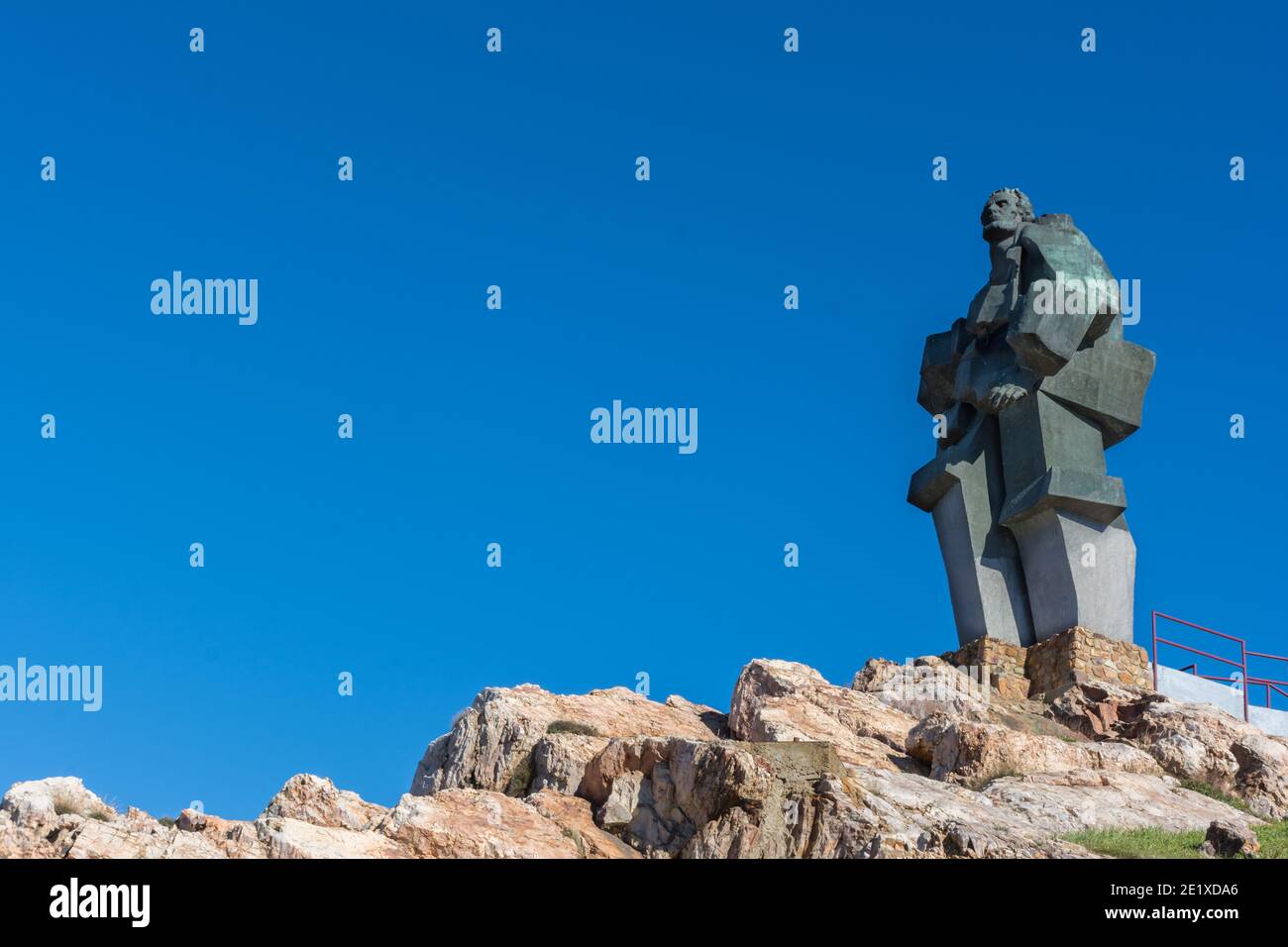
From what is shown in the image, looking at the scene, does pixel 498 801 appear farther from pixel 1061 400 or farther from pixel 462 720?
pixel 1061 400

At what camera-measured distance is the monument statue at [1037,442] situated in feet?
76.3

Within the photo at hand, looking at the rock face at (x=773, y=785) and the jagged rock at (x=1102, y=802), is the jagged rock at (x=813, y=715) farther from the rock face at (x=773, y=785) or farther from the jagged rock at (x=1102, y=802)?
the jagged rock at (x=1102, y=802)

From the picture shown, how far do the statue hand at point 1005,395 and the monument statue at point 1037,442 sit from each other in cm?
2

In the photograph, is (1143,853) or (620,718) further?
(620,718)

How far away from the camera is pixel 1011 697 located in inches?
874

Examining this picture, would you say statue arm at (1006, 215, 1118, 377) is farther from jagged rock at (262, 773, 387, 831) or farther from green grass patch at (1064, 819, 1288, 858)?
jagged rock at (262, 773, 387, 831)

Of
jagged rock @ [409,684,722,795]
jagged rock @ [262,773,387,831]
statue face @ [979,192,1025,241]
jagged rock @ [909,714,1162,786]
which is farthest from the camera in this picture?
statue face @ [979,192,1025,241]

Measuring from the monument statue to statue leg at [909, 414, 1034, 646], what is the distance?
0.02 metres

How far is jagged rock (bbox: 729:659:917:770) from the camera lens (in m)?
17.9

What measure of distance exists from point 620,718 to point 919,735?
10.2 feet

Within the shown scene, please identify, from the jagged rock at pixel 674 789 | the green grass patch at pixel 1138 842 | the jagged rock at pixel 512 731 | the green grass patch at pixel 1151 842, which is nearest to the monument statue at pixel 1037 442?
the jagged rock at pixel 512 731

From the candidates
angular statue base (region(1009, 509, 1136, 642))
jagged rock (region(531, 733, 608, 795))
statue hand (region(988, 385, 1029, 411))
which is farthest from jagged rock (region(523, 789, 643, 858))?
statue hand (region(988, 385, 1029, 411))
